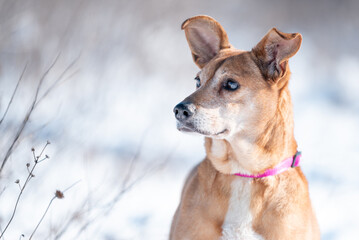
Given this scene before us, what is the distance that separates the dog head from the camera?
2661mm

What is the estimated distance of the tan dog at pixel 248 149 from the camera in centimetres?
272

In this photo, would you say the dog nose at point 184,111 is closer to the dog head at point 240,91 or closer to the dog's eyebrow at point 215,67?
the dog head at point 240,91

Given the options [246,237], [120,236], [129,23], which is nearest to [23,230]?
[120,236]

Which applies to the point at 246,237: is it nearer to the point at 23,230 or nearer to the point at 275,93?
the point at 275,93

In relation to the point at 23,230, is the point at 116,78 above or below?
above

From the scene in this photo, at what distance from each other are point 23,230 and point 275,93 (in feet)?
8.33

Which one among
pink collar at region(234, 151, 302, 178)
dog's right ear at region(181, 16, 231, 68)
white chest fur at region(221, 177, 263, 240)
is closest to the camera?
white chest fur at region(221, 177, 263, 240)

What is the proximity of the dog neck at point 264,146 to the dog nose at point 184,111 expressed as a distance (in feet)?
1.28

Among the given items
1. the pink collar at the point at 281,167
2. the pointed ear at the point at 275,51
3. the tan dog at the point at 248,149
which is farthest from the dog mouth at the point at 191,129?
the pointed ear at the point at 275,51

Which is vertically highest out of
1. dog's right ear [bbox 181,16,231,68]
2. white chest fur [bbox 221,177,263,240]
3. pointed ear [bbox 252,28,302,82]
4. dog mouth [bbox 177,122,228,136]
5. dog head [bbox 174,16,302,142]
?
dog's right ear [bbox 181,16,231,68]

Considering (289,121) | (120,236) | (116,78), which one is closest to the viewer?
(289,121)

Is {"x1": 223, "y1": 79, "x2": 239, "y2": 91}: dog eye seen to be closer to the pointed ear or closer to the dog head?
the dog head

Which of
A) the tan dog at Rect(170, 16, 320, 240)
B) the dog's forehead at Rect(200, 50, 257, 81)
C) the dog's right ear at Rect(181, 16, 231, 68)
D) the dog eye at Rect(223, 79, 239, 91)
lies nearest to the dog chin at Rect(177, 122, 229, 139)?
the tan dog at Rect(170, 16, 320, 240)

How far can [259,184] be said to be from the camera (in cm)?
284
